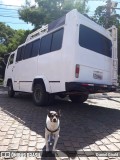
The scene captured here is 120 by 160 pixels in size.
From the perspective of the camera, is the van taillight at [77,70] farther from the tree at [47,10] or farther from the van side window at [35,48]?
the tree at [47,10]

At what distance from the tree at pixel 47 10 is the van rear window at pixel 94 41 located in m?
17.8

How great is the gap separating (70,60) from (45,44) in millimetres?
2039

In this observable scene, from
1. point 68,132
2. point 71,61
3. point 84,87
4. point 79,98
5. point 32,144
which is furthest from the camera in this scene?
point 79,98

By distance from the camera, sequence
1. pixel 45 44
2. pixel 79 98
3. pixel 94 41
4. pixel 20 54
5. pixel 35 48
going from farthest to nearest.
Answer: pixel 20 54 → pixel 79 98 → pixel 35 48 → pixel 45 44 → pixel 94 41

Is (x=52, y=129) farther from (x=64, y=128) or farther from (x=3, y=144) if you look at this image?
(x=64, y=128)

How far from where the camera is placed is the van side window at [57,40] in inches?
308

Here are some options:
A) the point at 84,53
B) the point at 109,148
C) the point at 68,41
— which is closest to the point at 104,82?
the point at 84,53

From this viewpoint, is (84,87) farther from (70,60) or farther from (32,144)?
(32,144)

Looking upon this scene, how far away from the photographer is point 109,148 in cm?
467

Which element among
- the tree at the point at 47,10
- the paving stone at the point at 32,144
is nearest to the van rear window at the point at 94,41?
the paving stone at the point at 32,144

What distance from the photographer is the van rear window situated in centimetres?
766

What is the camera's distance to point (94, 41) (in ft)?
27.1

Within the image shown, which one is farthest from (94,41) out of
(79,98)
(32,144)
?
(32,144)

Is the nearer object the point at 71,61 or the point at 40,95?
the point at 71,61
